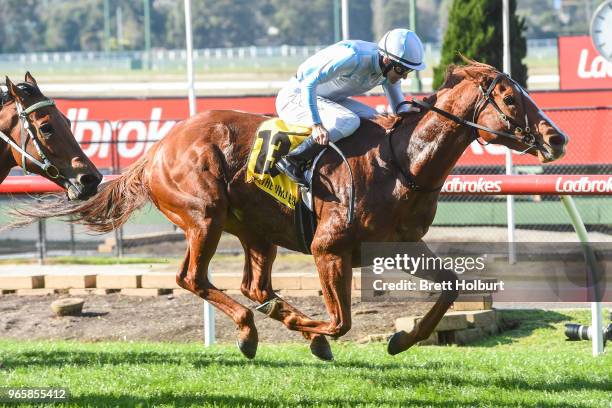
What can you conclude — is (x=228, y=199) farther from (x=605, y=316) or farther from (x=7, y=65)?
(x=7, y=65)

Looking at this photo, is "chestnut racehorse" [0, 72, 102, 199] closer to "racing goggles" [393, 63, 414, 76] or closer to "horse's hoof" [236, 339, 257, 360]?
"horse's hoof" [236, 339, 257, 360]

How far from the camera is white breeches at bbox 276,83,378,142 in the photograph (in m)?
6.80

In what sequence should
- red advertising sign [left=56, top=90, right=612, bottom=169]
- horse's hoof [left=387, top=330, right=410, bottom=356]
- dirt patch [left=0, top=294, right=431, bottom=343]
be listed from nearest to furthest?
horse's hoof [left=387, top=330, right=410, bottom=356]
dirt patch [left=0, top=294, right=431, bottom=343]
red advertising sign [left=56, top=90, right=612, bottom=169]

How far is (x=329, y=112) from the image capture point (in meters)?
6.89

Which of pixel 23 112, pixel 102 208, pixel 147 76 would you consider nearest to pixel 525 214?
pixel 102 208

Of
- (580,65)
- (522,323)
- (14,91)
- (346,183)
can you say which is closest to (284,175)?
(346,183)

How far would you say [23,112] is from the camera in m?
6.44

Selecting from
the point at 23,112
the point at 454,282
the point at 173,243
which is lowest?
the point at 173,243

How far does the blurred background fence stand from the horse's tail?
6.28 m

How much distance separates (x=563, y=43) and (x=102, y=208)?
1973 centimetres

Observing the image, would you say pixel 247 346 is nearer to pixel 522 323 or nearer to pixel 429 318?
pixel 429 318

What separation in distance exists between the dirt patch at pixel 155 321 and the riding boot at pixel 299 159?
310 centimetres

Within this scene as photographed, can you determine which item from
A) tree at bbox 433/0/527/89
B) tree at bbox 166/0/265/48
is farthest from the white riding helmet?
tree at bbox 166/0/265/48

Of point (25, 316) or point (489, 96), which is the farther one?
point (25, 316)
